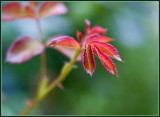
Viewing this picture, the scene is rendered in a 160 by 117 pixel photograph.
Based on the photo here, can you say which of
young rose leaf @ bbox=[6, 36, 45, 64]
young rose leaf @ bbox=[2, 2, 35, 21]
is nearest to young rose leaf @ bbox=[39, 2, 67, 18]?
young rose leaf @ bbox=[2, 2, 35, 21]

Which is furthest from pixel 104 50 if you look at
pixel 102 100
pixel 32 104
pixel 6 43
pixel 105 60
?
pixel 102 100

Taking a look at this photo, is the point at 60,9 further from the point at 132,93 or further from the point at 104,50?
the point at 132,93

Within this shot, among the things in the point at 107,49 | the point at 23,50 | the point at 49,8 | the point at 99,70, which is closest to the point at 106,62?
the point at 107,49

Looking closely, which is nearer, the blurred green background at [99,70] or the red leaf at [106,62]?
the red leaf at [106,62]

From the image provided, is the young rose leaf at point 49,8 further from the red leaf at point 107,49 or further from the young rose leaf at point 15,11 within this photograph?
the red leaf at point 107,49

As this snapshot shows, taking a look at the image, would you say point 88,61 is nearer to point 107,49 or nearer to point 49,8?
point 107,49

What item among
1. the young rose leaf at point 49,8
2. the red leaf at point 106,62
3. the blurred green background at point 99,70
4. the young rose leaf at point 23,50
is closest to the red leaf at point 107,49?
the red leaf at point 106,62
